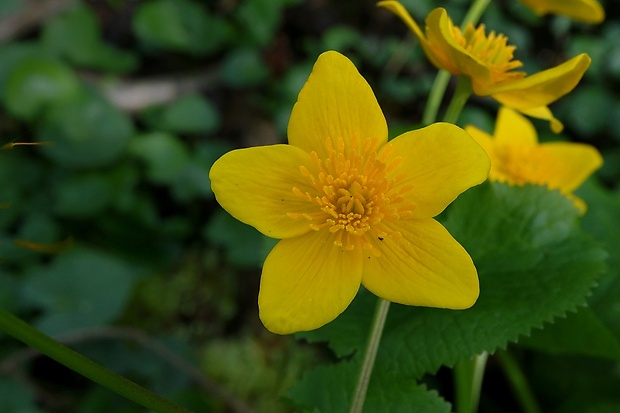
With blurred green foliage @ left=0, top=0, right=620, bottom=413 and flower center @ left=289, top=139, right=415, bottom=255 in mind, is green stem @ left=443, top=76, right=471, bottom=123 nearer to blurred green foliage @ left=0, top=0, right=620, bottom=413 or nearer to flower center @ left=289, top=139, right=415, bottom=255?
flower center @ left=289, top=139, right=415, bottom=255

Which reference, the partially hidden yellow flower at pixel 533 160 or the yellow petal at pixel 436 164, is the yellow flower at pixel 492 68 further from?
the partially hidden yellow flower at pixel 533 160

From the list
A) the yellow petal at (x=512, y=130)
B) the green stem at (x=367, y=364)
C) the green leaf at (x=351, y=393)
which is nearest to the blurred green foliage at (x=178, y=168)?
the yellow petal at (x=512, y=130)

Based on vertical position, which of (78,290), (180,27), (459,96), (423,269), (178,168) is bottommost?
(78,290)

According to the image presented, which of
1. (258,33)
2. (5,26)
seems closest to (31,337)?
(258,33)

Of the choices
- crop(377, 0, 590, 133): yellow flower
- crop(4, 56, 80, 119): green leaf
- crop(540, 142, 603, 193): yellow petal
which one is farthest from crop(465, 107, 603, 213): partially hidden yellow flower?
crop(4, 56, 80, 119): green leaf

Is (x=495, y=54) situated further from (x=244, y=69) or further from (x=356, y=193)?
(x=244, y=69)

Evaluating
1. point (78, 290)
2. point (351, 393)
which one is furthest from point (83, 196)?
point (351, 393)
